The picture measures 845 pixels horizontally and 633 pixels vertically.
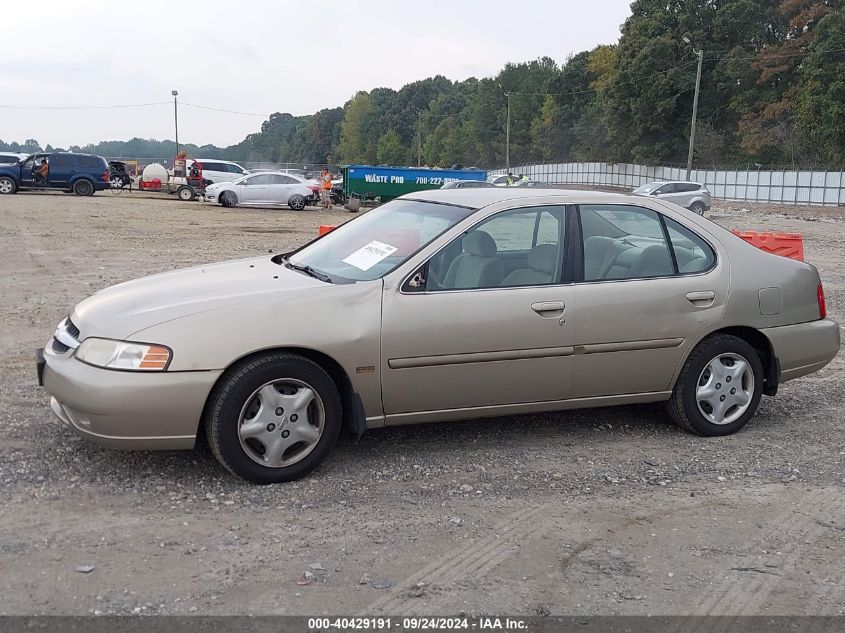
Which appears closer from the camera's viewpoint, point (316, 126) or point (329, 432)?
point (329, 432)

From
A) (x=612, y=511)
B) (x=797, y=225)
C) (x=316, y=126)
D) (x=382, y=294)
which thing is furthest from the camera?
(x=316, y=126)

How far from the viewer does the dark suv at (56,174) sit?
3453cm

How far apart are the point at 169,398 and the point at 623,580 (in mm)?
2283

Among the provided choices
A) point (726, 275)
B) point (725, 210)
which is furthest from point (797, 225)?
point (726, 275)

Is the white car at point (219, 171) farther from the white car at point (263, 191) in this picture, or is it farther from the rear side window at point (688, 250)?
the rear side window at point (688, 250)

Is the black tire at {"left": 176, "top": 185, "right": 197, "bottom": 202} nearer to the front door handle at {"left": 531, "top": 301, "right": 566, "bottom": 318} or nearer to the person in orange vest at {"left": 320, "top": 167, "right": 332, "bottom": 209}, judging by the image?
the person in orange vest at {"left": 320, "top": 167, "right": 332, "bottom": 209}

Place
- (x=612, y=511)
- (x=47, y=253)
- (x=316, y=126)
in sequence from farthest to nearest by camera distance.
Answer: (x=316, y=126) → (x=47, y=253) → (x=612, y=511)

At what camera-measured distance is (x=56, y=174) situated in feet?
114

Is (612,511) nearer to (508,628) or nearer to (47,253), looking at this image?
(508,628)

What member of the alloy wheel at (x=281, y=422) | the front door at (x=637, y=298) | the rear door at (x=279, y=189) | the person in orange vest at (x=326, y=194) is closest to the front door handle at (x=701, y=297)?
the front door at (x=637, y=298)

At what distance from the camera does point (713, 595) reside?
3.50 m

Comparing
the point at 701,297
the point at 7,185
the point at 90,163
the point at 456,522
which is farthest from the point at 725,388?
the point at 7,185

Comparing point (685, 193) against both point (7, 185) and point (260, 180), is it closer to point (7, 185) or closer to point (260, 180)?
point (260, 180)

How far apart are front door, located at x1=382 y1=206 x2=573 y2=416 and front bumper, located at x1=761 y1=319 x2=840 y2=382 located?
154 cm
